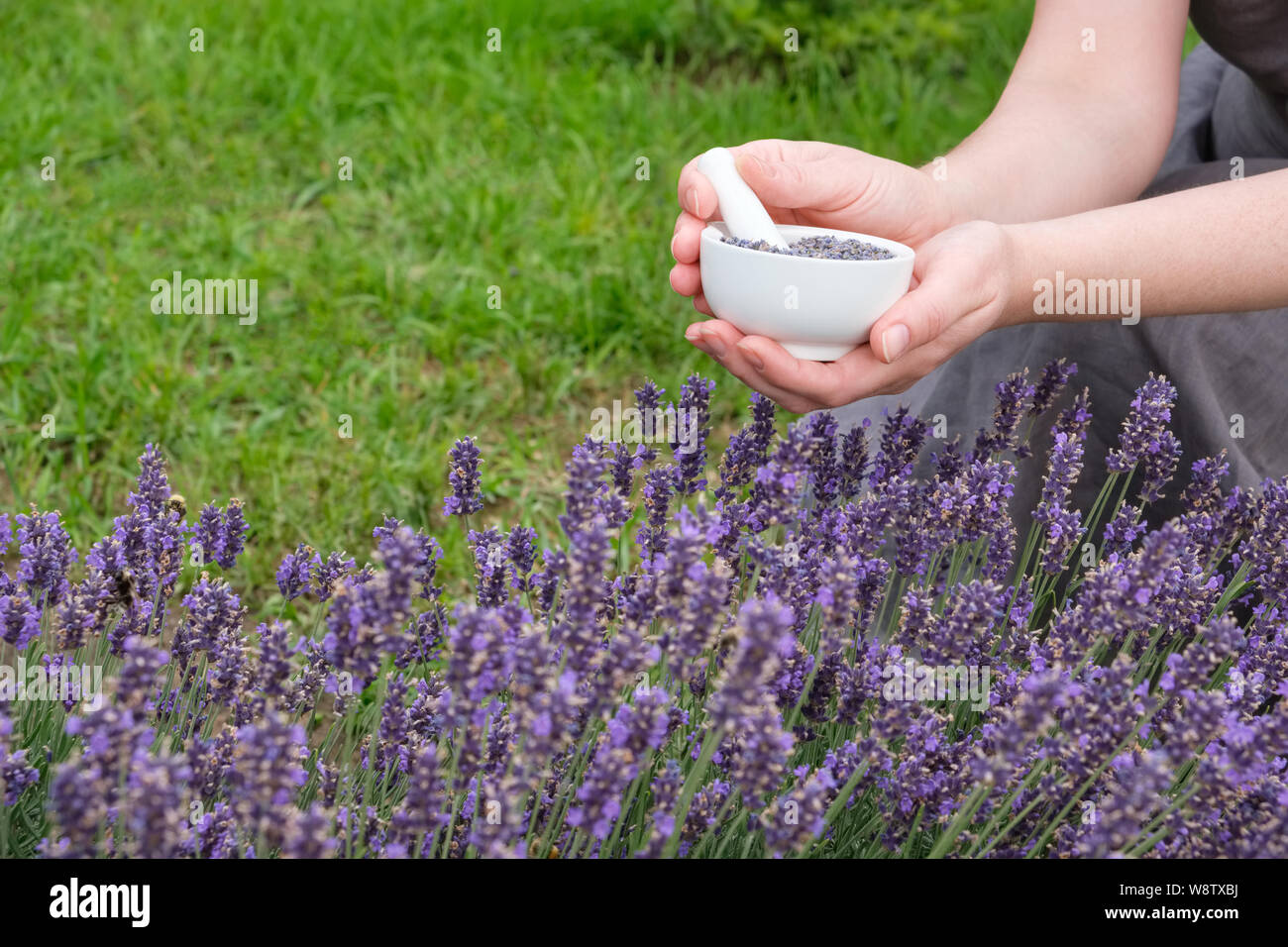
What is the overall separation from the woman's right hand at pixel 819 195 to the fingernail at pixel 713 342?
0.54 feet

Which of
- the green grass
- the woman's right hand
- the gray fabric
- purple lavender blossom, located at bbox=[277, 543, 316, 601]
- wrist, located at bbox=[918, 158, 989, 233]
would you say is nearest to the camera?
purple lavender blossom, located at bbox=[277, 543, 316, 601]

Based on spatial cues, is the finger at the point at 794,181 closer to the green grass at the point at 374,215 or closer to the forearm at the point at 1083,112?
the forearm at the point at 1083,112

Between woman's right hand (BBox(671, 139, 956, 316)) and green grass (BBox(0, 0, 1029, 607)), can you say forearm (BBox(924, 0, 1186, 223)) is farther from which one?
green grass (BBox(0, 0, 1029, 607))

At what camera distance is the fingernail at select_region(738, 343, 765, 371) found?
1683 millimetres

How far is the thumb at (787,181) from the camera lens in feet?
5.93

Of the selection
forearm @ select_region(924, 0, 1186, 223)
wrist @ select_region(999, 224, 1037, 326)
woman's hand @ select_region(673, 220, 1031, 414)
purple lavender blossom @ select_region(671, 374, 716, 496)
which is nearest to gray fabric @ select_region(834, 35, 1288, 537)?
forearm @ select_region(924, 0, 1186, 223)

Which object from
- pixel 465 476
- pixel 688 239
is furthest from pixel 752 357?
pixel 465 476

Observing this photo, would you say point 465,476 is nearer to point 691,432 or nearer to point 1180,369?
point 691,432

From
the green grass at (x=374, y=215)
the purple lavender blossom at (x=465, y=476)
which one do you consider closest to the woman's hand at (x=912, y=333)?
the purple lavender blossom at (x=465, y=476)


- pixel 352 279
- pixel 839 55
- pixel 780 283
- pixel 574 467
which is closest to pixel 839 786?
pixel 574 467

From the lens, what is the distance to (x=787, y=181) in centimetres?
184

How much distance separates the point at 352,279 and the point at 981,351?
208 cm
